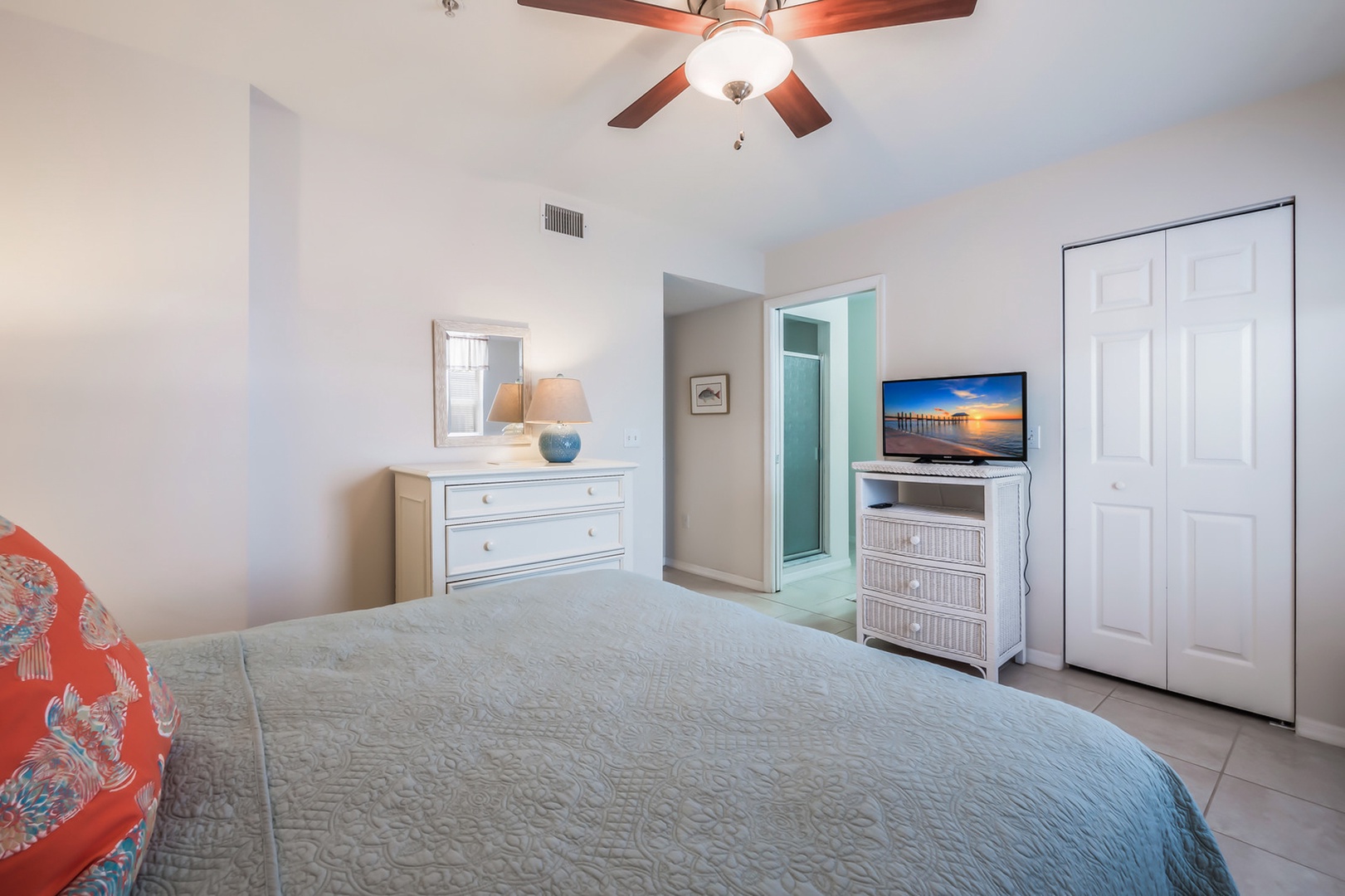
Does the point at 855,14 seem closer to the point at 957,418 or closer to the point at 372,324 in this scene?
the point at 957,418

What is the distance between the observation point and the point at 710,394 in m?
4.77

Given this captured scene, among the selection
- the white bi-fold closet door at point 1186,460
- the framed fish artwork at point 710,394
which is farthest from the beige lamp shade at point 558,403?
the white bi-fold closet door at point 1186,460

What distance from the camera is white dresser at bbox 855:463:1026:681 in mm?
2717

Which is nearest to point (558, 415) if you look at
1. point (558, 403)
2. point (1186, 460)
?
point (558, 403)

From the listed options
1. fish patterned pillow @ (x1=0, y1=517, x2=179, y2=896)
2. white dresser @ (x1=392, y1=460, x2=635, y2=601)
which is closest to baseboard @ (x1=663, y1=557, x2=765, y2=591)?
white dresser @ (x1=392, y1=460, x2=635, y2=601)

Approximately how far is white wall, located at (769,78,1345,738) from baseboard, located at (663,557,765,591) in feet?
6.09

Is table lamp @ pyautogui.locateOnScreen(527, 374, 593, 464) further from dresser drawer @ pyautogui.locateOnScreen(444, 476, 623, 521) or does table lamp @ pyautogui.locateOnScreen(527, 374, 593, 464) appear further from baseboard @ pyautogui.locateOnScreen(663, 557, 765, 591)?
baseboard @ pyautogui.locateOnScreen(663, 557, 765, 591)

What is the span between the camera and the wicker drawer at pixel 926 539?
274 cm

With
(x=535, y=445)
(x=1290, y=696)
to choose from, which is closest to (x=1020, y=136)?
(x=1290, y=696)

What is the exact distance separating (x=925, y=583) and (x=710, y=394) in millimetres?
2374

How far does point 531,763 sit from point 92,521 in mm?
2192

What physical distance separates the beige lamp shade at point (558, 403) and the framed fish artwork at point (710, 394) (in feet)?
5.93

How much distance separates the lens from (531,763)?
0.78 m

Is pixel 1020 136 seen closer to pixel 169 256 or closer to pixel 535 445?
pixel 535 445
